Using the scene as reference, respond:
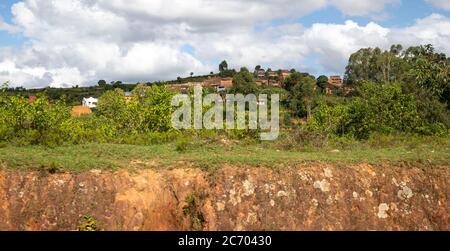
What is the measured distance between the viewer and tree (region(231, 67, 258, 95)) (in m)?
50.1

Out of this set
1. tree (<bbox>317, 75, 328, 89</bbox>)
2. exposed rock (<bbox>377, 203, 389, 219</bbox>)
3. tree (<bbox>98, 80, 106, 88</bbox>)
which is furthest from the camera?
tree (<bbox>98, 80, 106, 88</bbox>)

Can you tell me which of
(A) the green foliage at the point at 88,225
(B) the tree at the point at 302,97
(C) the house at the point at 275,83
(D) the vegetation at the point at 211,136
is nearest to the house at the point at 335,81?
(C) the house at the point at 275,83

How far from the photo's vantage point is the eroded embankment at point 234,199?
9.86 m

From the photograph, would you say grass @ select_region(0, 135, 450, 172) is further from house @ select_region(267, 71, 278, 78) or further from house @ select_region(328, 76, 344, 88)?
house @ select_region(267, 71, 278, 78)

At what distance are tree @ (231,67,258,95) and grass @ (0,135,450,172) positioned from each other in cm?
3538

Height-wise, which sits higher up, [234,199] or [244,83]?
[244,83]

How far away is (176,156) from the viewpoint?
12477 millimetres

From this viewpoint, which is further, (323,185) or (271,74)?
(271,74)

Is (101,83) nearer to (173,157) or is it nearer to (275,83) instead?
(275,83)

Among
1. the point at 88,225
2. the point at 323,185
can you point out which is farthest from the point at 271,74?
the point at 88,225

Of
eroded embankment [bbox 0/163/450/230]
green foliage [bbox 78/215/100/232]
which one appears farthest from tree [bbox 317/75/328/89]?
green foliage [bbox 78/215/100/232]

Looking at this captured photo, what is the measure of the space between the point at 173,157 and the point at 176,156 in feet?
0.65

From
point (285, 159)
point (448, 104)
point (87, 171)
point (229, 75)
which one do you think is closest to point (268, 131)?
point (285, 159)
